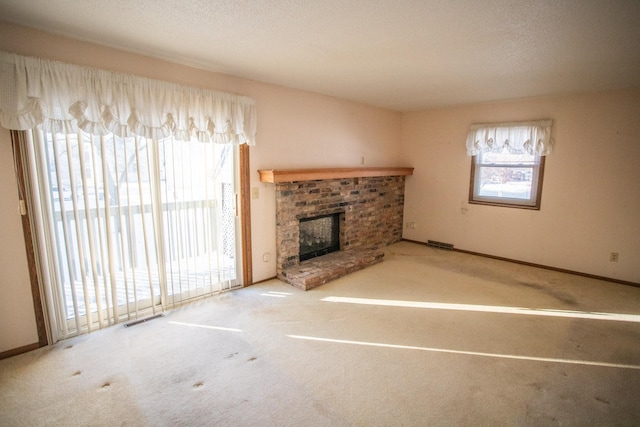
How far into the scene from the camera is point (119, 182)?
2635 mm

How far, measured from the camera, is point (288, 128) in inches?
151

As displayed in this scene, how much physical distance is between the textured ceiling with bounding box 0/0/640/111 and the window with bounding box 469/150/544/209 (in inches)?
48.4

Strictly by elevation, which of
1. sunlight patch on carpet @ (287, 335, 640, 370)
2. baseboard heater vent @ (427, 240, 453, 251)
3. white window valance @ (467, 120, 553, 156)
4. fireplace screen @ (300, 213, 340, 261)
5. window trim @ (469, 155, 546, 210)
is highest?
white window valance @ (467, 120, 553, 156)

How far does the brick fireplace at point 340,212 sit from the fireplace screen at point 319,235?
71 millimetres

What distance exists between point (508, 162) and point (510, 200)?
0.56 m

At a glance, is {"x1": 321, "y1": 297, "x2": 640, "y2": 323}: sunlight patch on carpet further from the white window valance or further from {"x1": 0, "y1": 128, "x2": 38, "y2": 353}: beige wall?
{"x1": 0, "y1": 128, "x2": 38, "y2": 353}: beige wall

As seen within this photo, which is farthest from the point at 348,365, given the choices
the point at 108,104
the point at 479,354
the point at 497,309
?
the point at 108,104

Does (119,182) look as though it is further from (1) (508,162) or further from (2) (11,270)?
(1) (508,162)

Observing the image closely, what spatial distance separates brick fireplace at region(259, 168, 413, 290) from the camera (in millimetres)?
3773

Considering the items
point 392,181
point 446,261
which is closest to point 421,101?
point 392,181

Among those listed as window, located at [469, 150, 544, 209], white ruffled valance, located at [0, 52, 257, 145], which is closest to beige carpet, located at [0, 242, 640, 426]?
window, located at [469, 150, 544, 209]

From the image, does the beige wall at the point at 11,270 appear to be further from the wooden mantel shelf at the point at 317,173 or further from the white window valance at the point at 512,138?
the white window valance at the point at 512,138

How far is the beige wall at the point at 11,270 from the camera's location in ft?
7.20

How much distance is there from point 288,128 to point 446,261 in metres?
2.99
